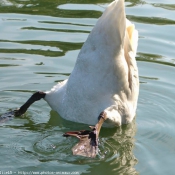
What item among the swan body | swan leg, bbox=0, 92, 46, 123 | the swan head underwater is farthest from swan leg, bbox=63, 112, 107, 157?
swan leg, bbox=0, 92, 46, 123

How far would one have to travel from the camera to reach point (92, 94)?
23.5 ft

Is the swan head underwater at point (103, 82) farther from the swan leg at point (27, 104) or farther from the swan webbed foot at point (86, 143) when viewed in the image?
the swan leg at point (27, 104)

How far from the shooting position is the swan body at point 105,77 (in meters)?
6.91

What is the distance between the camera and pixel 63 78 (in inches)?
357

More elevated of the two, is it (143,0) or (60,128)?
(143,0)

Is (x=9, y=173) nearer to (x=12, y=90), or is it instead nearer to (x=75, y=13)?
(x=12, y=90)

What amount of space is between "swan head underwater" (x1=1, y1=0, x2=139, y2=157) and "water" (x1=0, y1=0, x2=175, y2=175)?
0.70 feet

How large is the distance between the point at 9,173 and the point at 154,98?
292 cm

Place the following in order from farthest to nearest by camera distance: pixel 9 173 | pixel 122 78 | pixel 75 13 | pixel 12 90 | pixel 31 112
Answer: pixel 75 13
pixel 12 90
pixel 31 112
pixel 122 78
pixel 9 173

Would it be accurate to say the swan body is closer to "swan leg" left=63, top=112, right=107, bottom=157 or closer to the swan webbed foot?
"swan leg" left=63, top=112, right=107, bottom=157

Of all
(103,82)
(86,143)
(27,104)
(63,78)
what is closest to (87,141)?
(86,143)

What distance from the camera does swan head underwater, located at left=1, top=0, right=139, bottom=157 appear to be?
6.88 metres

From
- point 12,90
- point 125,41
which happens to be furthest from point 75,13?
point 125,41

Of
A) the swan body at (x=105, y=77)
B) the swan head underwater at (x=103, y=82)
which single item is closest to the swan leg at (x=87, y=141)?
the swan head underwater at (x=103, y=82)
